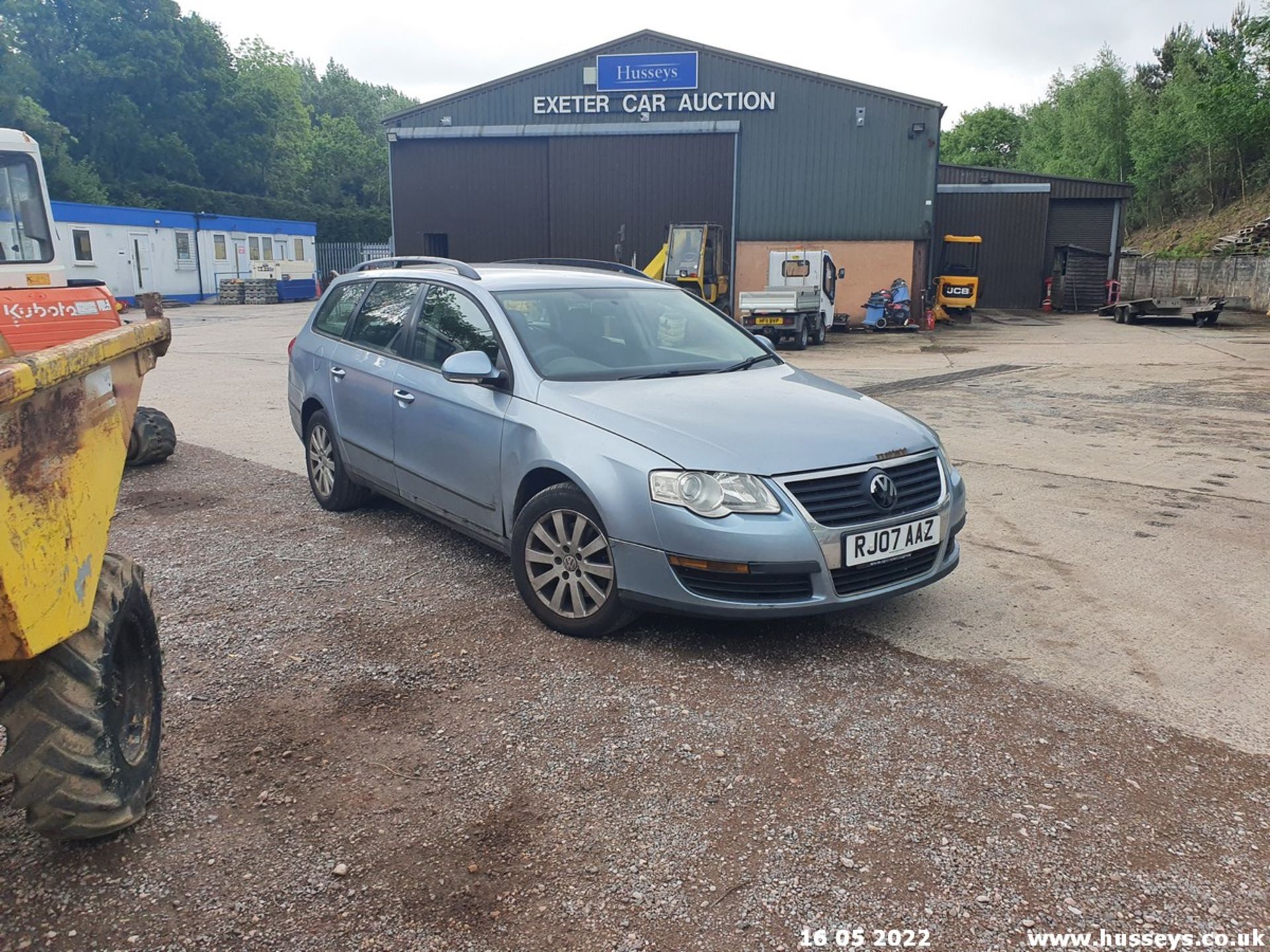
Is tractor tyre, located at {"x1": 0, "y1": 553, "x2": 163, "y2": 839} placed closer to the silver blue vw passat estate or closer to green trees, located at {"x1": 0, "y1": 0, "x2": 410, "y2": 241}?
the silver blue vw passat estate

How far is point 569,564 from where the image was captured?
14.4ft

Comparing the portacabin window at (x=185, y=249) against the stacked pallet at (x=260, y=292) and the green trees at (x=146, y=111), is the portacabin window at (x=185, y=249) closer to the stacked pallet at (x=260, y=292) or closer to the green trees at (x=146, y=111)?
the stacked pallet at (x=260, y=292)

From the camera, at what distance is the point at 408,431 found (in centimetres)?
545

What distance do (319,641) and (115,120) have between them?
178 feet

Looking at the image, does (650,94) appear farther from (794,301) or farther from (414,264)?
(414,264)

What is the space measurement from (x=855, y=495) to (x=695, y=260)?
19.6 meters

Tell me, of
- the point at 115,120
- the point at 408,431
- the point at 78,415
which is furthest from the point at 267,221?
the point at 78,415

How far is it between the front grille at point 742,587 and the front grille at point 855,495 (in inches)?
10.9

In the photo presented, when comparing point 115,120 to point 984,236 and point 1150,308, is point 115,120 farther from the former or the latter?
point 1150,308

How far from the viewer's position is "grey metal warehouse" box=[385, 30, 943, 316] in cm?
2686

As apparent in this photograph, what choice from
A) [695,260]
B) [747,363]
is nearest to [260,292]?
[695,260]

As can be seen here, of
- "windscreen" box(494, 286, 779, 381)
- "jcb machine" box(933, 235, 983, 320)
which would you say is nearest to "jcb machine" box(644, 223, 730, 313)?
"jcb machine" box(933, 235, 983, 320)

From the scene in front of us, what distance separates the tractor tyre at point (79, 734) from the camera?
252 centimetres

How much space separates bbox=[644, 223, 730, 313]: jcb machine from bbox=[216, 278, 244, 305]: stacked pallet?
18864 millimetres
